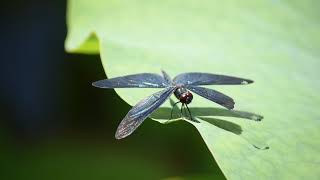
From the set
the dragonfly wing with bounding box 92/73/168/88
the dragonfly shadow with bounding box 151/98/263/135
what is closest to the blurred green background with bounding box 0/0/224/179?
the dragonfly shadow with bounding box 151/98/263/135

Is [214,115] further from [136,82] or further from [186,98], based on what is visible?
[136,82]

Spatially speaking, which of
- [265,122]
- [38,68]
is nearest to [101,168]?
[265,122]

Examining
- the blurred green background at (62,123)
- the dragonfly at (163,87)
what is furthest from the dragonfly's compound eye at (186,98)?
the blurred green background at (62,123)

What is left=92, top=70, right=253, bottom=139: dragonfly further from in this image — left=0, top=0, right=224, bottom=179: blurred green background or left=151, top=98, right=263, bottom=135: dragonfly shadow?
left=0, top=0, right=224, bottom=179: blurred green background

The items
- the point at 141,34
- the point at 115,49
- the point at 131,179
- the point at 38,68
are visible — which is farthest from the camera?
the point at 38,68

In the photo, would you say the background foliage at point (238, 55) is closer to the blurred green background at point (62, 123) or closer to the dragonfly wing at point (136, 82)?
the dragonfly wing at point (136, 82)

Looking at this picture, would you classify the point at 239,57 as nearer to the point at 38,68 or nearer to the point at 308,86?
the point at 308,86
